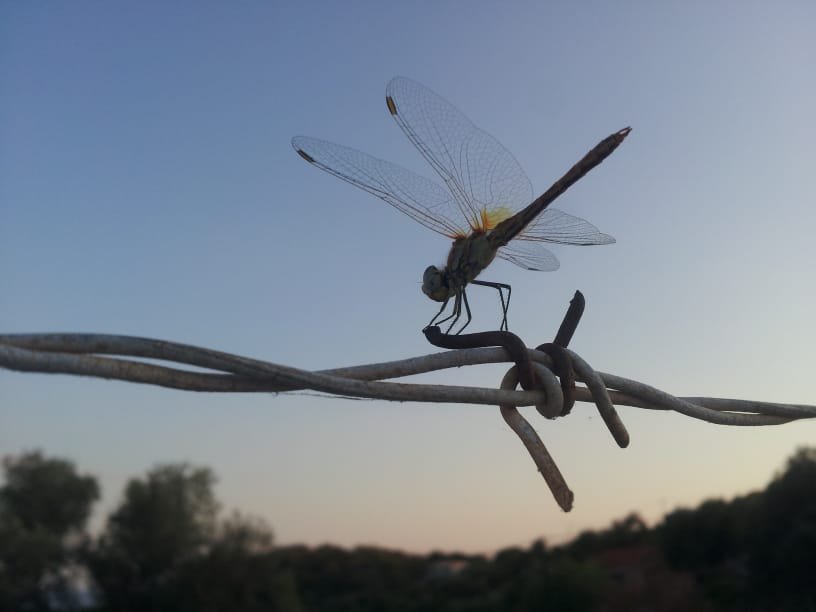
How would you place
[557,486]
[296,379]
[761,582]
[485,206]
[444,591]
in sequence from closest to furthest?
1. [296,379]
2. [557,486]
3. [485,206]
4. [761,582]
5. [444,591]

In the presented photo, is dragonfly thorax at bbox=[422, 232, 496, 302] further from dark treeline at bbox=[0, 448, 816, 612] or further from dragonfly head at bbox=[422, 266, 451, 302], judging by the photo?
dark treeline at bbox=[0, 448, 816, 612]

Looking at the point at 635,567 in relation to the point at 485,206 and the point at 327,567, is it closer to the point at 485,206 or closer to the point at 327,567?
the point at 327,567

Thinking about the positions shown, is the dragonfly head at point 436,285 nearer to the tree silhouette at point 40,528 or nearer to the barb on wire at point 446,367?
the barb on wire at point 446,367

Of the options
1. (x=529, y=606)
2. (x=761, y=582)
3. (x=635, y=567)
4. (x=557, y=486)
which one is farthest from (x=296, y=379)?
(x=635, y=567)

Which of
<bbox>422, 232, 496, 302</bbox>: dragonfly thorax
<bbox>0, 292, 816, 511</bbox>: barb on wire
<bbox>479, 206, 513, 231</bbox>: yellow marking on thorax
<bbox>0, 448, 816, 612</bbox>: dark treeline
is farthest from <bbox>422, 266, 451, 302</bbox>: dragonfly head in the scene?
<bbox>0, 448, 816, 612</bbox>: dark treeline

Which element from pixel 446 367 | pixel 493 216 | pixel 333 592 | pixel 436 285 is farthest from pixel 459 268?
pixel 333 592

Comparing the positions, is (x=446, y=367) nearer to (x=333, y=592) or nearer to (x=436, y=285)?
(x=436, y=285)

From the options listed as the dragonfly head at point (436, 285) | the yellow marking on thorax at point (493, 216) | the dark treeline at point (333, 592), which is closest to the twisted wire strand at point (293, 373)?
the dragonfly head at point (436, 285)

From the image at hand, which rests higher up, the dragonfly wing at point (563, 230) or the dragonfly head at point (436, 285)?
the dragonfly wing at point (563, 230)
